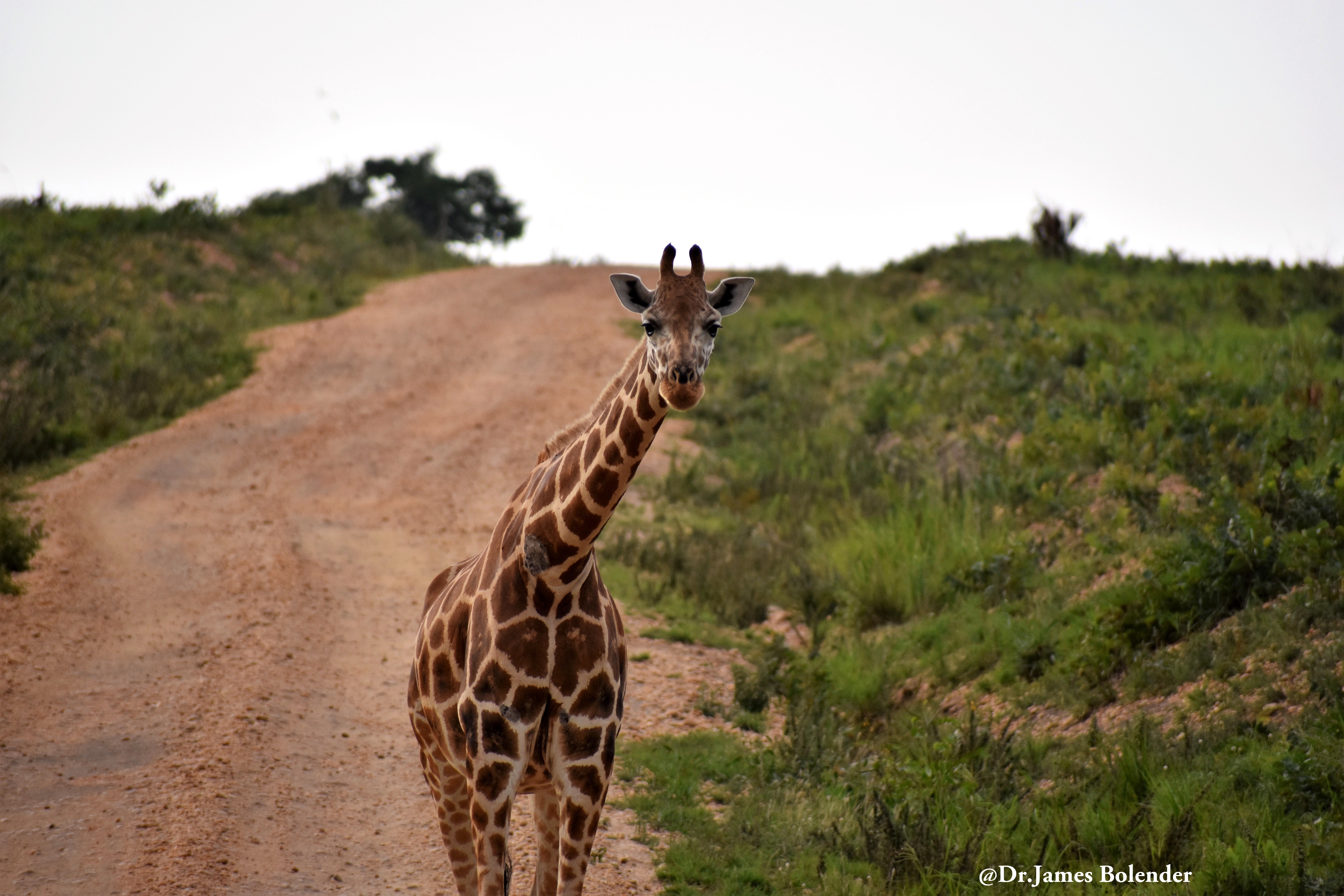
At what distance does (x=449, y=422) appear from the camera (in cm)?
1750

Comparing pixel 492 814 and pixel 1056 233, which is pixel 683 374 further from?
pixel 1056 233

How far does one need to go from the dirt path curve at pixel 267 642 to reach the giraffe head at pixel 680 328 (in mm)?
3711

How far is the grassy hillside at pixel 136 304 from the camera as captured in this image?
49.0 feet

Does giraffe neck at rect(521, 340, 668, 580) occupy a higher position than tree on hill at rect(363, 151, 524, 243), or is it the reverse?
tree on hill at rect(363, 151, 524, 243)

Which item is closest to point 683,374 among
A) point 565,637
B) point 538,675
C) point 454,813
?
point 565,637

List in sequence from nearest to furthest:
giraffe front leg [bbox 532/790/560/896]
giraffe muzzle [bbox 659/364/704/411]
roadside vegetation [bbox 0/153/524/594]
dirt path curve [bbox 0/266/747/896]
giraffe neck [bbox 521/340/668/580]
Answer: giraffe muzzle [bbox 659/364/704/411] < giraffe neck [bbox 521/340/668/580] < giraffe front leg [bbox 532/790/560/896] < dirt path curve [bbox 0/266/747/896] < roadside vegetation [bbox 0/153/524/594]

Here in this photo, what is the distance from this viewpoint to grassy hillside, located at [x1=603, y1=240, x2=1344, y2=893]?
262 inches

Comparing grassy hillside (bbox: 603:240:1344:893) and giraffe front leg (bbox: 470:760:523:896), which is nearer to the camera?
giraffe front leg (bbox: 470:760:523:896)

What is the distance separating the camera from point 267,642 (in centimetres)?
983

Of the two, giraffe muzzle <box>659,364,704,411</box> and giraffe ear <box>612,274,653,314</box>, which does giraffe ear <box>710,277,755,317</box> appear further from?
giraffe muzzle <box>659,364,704,411</box>

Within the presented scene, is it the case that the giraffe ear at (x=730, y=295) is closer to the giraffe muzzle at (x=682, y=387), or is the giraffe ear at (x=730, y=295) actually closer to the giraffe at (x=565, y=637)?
the giraffe at (x=565, y=637)

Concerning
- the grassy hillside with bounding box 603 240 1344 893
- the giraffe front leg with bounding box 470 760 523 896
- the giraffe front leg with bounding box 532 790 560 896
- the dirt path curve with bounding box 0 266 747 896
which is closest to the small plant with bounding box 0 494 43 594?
the dirt path curve with bounding box 0 266 747 896

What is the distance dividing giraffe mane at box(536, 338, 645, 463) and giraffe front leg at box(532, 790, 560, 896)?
1.77 m

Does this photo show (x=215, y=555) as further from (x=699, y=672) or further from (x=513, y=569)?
(x=513, y=569)
